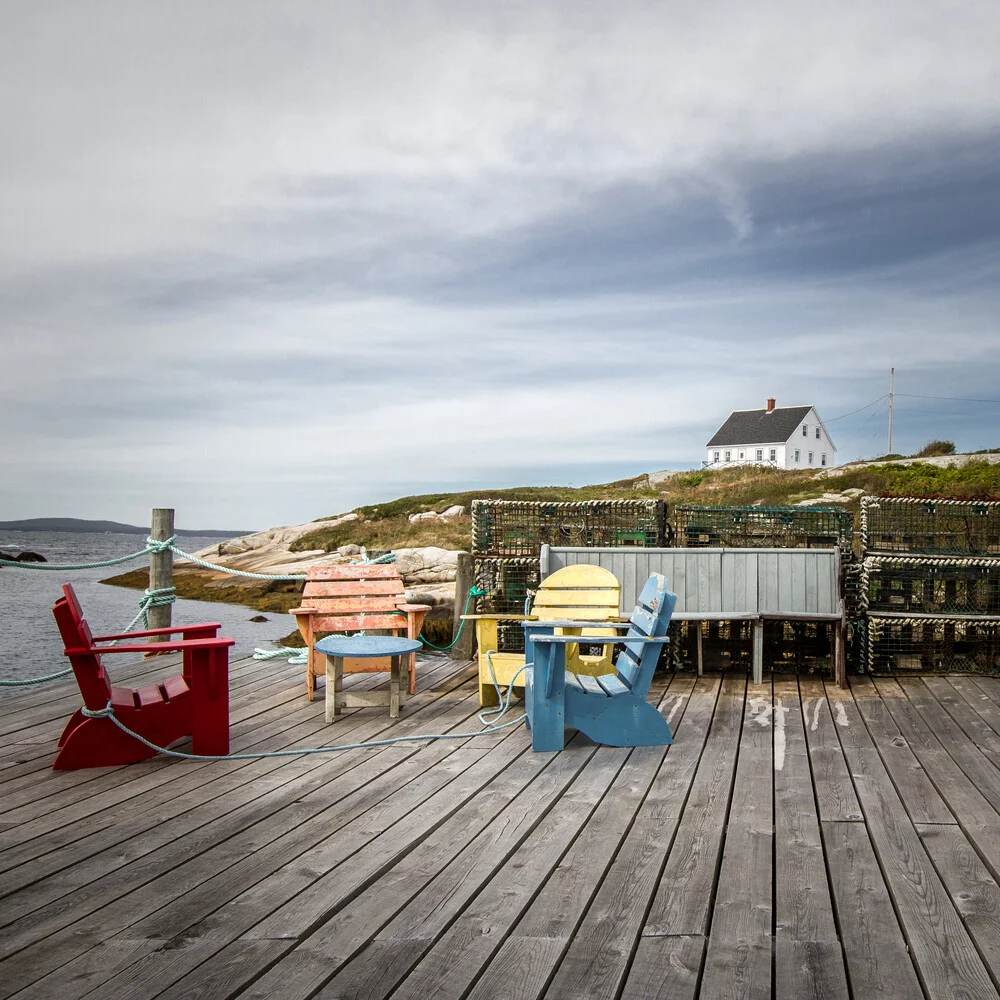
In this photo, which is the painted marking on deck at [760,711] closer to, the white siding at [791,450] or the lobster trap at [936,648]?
the lobster trap at [936,648]

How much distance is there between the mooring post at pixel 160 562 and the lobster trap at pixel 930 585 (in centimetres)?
613

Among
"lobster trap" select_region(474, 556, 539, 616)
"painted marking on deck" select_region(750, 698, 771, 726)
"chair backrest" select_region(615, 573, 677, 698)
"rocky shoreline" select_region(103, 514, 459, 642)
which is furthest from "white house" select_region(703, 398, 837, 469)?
"chair backrest" select_region(615, 573, 677, 698)

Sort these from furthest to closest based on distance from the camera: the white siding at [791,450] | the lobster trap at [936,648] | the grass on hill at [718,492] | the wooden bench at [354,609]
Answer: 1. the white siding at [791,450]
2. the grass on hill at [718,492]
3. the lobster trap at [936,648]
4. the wooden bench at [354,609]

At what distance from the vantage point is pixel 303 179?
13734 mm

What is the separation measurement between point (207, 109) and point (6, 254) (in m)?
3.51

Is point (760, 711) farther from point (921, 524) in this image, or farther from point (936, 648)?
point (921, 524)

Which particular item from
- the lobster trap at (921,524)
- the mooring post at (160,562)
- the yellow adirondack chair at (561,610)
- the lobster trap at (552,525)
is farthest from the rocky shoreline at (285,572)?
the lobster trap at (921,524)

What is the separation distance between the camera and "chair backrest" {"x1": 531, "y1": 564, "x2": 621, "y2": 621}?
234 inches

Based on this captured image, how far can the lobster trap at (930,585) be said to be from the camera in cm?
729

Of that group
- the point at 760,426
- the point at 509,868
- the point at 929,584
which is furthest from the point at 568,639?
the point at 760,426

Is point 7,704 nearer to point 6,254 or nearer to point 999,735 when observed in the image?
point 999,735

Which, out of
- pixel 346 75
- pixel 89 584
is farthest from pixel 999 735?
pixel 89 584

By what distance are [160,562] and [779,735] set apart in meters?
5.41

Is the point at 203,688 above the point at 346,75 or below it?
below
